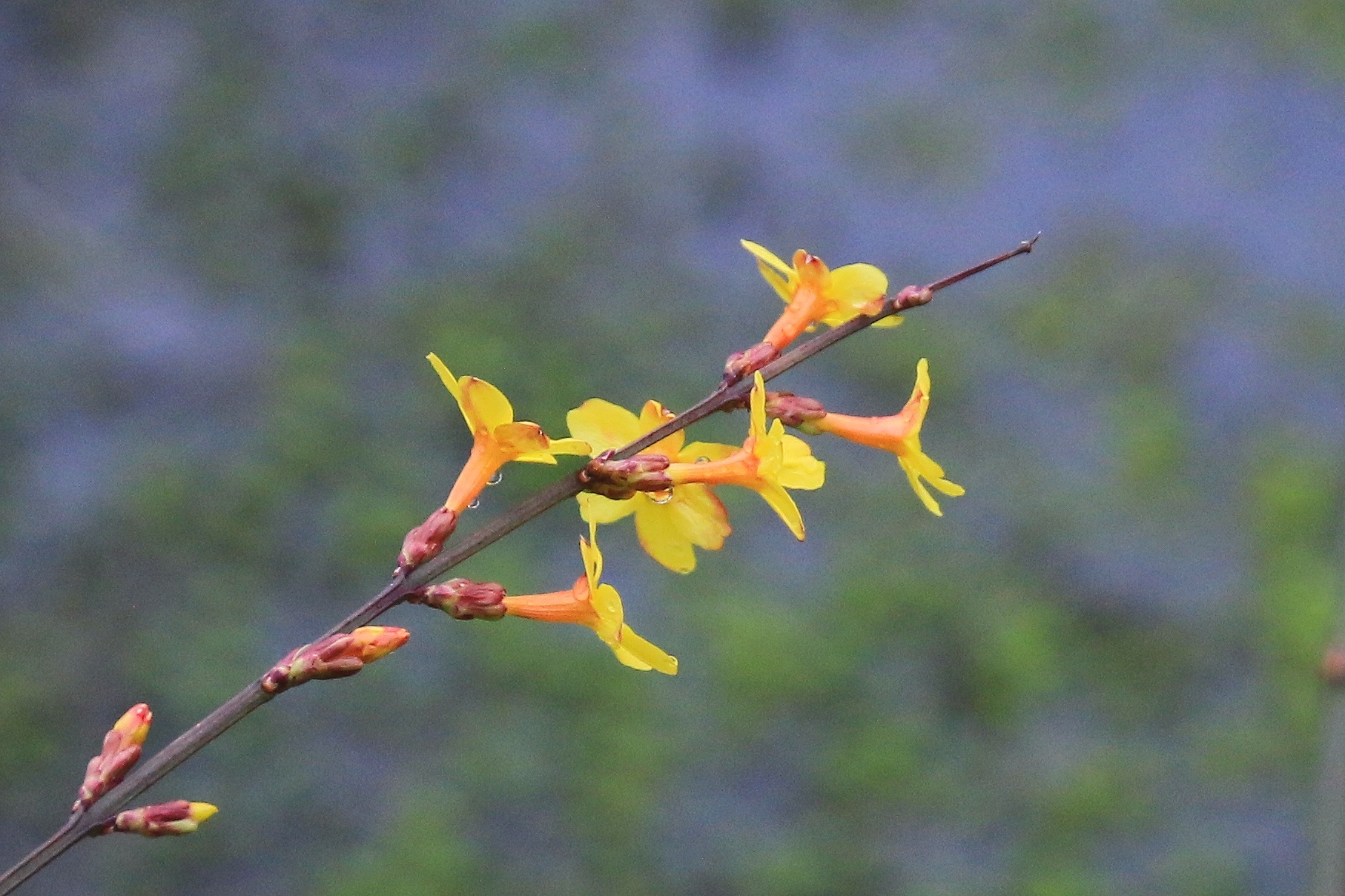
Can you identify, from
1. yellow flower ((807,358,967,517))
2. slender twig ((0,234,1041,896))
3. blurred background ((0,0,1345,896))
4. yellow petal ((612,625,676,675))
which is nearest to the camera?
slender twig ((0,234,1041,896))

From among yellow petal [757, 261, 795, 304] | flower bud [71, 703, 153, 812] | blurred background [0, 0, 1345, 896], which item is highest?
blurred background [0, 0, 1345, 896]

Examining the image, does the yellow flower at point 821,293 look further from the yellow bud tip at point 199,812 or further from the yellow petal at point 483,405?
the yellow bud tip at point 199,812

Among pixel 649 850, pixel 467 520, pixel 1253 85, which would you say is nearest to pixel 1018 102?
pixel 1253 85

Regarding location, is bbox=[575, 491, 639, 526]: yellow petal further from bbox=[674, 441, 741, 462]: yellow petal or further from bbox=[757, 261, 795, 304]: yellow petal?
bbox=[757, 261, 795, 304]: yellow petal

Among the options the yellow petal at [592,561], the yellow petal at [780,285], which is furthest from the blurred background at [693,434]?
the yellow petal at [592,561]

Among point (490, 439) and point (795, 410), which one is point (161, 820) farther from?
point (795, 410)

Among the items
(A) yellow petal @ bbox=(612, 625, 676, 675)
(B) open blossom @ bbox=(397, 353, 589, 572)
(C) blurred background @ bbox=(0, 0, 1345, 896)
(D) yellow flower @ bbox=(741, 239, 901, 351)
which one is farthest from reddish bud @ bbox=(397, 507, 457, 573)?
(C) blurred background @ bbox=(0, 0, 1345, 896)
